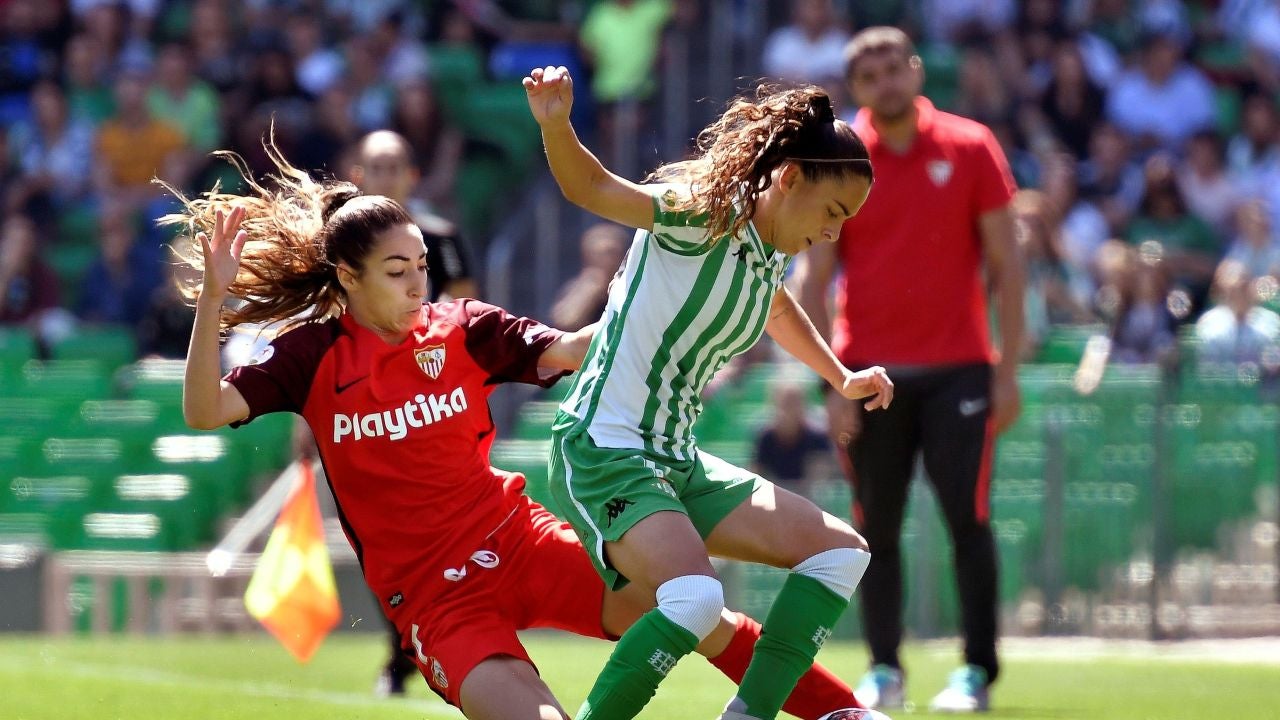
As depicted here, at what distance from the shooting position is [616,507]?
4.56 metres

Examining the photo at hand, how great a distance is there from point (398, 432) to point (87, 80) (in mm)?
13151

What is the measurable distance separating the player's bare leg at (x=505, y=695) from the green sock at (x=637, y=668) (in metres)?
0.17

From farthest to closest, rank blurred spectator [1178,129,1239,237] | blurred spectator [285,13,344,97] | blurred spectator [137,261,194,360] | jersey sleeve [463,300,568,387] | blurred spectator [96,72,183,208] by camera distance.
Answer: blurred spectator [285,13,344,97], blurred spectator [96,72,183,208], blurred spectator [137,261,194,360], blurred spectator [1178,129,1239,237], jersey sleeve [463,300,568,387]

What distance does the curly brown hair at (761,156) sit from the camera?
463cm

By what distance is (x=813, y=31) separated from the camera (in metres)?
14.8

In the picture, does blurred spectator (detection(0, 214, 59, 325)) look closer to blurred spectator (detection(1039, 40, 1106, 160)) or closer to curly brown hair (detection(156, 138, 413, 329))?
blurred spectator (detection(1039, 40, 1106, 160))

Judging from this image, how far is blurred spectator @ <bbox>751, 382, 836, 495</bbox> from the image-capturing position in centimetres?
1113

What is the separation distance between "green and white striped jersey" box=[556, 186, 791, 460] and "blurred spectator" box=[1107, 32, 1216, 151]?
994 cm

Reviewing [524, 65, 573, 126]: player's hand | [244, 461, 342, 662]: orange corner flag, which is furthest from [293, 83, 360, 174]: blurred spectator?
[524, 65, 573, 126]: player's hand

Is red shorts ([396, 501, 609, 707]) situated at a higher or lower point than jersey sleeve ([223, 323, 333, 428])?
lower

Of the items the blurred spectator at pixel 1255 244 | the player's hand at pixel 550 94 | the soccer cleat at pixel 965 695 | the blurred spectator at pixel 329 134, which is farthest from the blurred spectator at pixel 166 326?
the player's hand at pixel 550 94

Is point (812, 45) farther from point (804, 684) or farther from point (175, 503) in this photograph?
point (804, 684)

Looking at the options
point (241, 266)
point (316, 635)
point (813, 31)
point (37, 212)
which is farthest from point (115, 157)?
point (241, 266)

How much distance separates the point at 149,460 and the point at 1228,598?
7.44 meters
